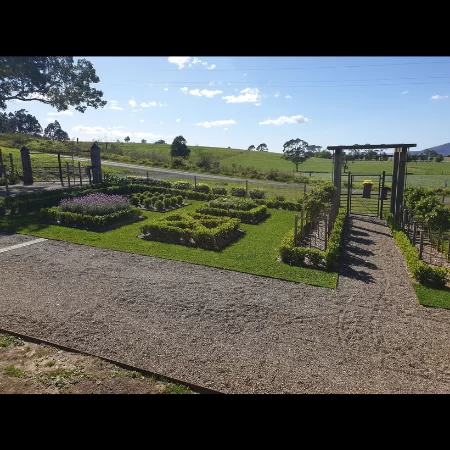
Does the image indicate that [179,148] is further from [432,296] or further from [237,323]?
[237,323]

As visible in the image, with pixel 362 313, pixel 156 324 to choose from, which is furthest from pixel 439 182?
pixel 156 324

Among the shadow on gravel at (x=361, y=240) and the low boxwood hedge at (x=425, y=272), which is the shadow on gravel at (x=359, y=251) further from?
the low boxwood hedge at (x=425, y=272)

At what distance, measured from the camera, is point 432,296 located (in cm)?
925

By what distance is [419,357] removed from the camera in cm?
661

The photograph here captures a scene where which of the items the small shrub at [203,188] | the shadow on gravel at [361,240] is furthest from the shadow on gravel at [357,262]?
the small shrub at [203,188]

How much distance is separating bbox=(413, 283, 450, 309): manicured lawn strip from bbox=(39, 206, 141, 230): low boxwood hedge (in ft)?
39.9

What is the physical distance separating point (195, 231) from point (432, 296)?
26.0ft

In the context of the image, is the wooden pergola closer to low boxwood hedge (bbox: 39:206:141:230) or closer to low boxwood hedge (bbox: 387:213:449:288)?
low boxwood hedge (bbox: 387:213:449:288)

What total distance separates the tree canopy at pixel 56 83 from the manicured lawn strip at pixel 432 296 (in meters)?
29.5

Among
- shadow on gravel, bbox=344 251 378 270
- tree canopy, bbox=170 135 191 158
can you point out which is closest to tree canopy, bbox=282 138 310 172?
tree canopy, bbox=170 135 191 158

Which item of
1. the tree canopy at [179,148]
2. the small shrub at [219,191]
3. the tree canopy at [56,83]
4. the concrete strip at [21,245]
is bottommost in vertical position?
the concrete strip at [21,245]

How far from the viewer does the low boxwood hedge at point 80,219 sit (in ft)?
51.8
